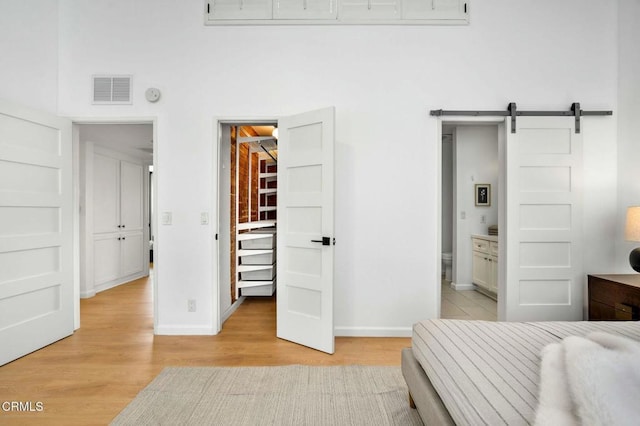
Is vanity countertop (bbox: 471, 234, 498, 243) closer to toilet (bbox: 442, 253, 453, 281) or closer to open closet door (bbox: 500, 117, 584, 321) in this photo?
toilet (bbox: 442, 253, 453, 281)

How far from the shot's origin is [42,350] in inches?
106

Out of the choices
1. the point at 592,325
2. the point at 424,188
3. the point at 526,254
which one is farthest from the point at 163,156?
the point at 526,254

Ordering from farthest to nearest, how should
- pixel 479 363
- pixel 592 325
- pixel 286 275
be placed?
pixel 286 275 < pixel 592 325 < pixel 479 363

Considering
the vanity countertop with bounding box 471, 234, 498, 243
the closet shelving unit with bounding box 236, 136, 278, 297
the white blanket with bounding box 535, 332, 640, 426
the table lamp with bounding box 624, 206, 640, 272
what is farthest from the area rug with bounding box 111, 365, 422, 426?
the vanity countertop with bounding box 471, 234, 498, 243

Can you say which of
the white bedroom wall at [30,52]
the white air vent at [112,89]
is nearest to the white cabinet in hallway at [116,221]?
the white bedroom wall at [30,52]

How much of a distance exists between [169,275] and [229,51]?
2371 mm

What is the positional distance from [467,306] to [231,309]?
3.06 m

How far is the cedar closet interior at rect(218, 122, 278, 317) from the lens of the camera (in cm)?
354

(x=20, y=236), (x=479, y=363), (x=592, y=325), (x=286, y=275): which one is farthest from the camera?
(x=286, y=275)

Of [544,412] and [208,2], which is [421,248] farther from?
[208,2]

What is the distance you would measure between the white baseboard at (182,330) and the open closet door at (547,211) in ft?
9.92

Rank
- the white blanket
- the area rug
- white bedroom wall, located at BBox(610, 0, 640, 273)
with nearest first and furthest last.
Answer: the white blanket < the area rug < white bedroom wall, located at BBox(610, 0, 640, 273)

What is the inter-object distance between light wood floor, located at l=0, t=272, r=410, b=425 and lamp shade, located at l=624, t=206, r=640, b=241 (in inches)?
83.2

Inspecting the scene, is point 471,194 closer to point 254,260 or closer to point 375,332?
point 375,332
